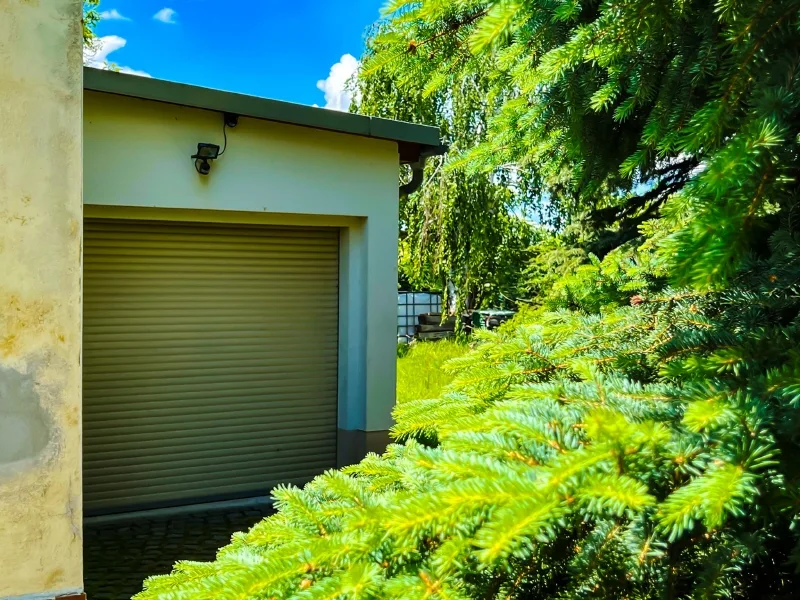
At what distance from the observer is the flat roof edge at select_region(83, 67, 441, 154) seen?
17.8 feet

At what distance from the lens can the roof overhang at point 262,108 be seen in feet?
17.8

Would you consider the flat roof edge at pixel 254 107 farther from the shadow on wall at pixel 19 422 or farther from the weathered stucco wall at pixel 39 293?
the shadow on wall at pixel 19 422

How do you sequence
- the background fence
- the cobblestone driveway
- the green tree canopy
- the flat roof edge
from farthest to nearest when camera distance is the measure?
1. the background fence
2. the flat roof edge
3. the cobblestone driveway
4. the green tree canopy

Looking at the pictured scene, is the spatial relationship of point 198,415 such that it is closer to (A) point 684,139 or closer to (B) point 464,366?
(B) point 464,366

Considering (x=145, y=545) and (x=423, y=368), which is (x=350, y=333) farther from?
(x=423, y=368)

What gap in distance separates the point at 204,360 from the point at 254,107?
8.41 ft

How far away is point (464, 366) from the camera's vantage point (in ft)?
6.02

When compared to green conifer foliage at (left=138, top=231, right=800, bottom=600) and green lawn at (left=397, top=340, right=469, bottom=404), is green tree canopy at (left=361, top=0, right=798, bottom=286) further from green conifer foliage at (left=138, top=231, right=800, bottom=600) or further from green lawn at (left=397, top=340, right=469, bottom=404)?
green lawn at (left=397, top=340, right=469, bottom=404)

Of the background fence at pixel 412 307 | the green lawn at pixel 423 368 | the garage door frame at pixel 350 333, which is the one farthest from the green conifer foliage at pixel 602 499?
the background fence at pixel 412 307

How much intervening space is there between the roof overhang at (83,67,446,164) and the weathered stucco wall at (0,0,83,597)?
2.01 metres

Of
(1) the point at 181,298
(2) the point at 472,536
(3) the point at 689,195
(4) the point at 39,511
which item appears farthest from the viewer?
(1) the point at 181,298

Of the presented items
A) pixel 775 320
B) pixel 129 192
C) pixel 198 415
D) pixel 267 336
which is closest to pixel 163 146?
pixel 129 192

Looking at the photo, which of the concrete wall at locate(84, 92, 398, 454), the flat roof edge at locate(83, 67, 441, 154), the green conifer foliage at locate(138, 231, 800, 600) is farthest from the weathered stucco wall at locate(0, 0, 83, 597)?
the green conifer foliage at locate(138, 231, 800, 600)

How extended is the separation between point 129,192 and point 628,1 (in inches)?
210
